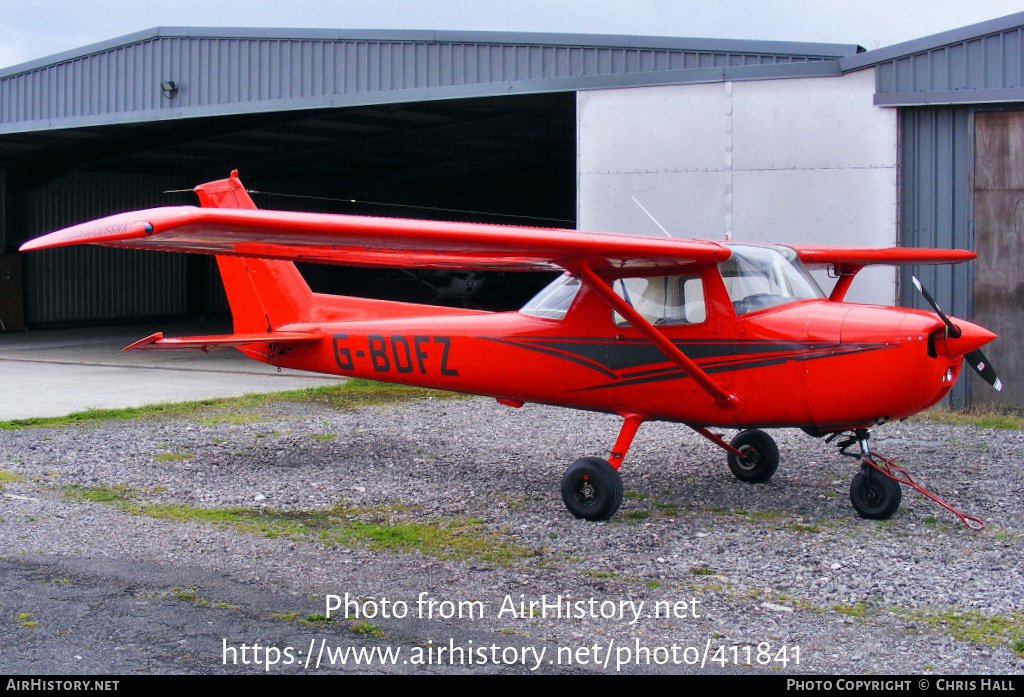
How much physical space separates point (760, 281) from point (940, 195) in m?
5.63


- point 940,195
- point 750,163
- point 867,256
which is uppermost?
point 750,163

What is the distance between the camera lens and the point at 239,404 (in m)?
12.4

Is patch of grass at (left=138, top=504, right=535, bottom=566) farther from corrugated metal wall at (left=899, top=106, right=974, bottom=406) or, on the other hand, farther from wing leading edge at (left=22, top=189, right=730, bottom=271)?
corrugated metal wall at (left=899, top=106, right=974, bottom=406)

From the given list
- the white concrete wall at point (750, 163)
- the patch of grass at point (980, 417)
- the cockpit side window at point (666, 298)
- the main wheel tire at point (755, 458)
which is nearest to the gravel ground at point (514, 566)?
the main wheel tire at point (755, 458)

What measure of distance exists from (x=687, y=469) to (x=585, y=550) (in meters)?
2.57

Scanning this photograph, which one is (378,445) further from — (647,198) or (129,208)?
(129,208)

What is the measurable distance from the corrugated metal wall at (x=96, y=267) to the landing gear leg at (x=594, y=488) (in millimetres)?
22838

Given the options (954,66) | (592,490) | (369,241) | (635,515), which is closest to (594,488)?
(592,490)

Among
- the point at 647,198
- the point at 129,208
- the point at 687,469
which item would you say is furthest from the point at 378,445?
the point at 129,208

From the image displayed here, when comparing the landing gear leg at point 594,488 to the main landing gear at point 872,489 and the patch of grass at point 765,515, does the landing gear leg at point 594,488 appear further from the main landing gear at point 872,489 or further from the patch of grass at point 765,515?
the main landing gear at point 872,489

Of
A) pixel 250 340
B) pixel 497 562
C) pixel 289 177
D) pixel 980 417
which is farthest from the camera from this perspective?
pixel 289 177

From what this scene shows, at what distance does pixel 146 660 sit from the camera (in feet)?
14.0

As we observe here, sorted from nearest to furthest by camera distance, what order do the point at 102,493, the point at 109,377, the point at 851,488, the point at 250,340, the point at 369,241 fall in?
the point at 369,241 < the point at 851,488 < the point at 102,493 < the point at 250,340 < the point at 109,377

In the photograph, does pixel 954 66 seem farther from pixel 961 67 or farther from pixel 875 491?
pixel 875 491
